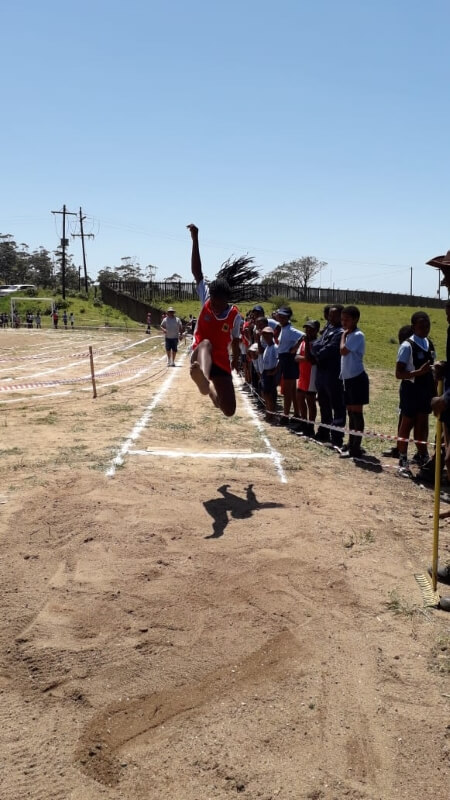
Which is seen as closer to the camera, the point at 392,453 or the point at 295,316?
the point at 392,453

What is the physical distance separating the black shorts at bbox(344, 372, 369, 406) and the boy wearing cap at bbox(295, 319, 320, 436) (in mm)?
1181

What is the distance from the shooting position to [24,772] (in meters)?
2.63

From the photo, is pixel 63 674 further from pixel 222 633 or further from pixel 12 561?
pixel 12 561

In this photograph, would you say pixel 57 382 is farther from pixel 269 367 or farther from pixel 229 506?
pixel 229 506

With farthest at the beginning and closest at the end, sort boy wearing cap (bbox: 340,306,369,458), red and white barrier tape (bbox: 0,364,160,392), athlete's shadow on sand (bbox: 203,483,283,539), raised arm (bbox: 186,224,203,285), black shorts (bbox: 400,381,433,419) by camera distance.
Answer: red and white barrier tape (bbox: 0,364,160,392) < boy wearing cap (bbox: 340,306,369,458) < black shorts (bbox: 400,381,433,419) < raised arm (bbox: 186,224,203,285) < athlete's shadow on sand (bbox: 203,483,283,539)

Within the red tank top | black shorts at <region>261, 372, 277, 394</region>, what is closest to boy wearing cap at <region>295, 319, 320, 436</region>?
black shorts at <region>261, 372, 277, 394</region>

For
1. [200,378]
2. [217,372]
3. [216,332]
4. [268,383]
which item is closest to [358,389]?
[217,372]

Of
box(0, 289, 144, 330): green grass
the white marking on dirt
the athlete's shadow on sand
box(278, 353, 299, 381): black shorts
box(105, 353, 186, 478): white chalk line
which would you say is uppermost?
box(0, 289, 144, 330): green grass

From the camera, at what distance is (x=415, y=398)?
7.58m

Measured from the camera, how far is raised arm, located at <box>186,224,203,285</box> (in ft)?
23.6

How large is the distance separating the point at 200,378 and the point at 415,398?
289 centimetres

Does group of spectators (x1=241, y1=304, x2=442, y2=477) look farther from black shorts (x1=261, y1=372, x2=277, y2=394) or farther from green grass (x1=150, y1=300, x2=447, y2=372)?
green grass (x1=150, y1=300, x2=447, y2=372)

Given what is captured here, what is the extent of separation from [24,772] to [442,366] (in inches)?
153

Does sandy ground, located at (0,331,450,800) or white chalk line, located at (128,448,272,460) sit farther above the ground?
white chalk line, located at (128,448,272,460)
